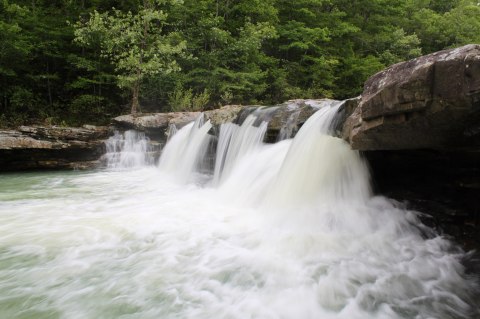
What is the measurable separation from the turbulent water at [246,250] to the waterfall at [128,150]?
4336mm

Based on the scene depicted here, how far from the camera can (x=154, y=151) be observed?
1202 cm

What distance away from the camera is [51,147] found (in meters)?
10.4

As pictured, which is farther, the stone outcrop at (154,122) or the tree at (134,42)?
the tree at (134,42)

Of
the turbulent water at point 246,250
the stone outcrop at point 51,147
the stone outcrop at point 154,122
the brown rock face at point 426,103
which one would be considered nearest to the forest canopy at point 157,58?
the stone outcrop at point 154,122

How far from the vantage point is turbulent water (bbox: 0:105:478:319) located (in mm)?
2910

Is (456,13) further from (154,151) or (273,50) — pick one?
(154,151)

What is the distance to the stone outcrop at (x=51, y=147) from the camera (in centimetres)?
994

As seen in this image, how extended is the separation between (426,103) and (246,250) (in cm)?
265

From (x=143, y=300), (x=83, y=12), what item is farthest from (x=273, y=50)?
(x=143, y=300)

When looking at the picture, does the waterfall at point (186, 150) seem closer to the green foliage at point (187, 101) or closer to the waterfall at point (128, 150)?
the waterfall at point (128, 150)

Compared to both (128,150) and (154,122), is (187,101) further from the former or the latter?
(128,150)

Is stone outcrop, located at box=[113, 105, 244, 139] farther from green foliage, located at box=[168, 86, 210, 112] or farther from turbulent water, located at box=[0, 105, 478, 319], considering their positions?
turbulent water, located at box=[0, 105, 478, 319]

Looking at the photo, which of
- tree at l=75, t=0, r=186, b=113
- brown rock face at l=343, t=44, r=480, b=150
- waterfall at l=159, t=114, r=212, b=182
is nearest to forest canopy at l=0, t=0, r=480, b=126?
tree at l=75, t=0, r=186, b=113

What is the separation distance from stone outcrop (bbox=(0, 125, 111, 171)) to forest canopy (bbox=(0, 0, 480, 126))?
2.52m
